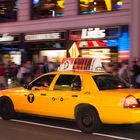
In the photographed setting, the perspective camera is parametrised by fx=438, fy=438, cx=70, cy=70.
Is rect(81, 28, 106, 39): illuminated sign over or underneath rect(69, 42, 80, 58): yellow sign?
over

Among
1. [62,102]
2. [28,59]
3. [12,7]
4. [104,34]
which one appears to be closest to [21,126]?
[62,102]

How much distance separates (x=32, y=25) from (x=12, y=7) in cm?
246

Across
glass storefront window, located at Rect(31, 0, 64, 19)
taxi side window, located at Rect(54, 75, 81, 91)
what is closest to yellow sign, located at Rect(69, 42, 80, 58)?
glass storefront window, located at Rect(31, 0, 64, 19)

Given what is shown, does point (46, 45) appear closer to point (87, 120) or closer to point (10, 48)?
point (10, 48)

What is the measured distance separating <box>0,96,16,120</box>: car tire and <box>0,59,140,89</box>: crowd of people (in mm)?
5927

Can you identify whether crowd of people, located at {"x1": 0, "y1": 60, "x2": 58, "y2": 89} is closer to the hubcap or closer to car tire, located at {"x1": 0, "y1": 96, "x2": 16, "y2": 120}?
car tire, located at {"x1": 0, "y1": 96, "x2": 16, "y2": 120}

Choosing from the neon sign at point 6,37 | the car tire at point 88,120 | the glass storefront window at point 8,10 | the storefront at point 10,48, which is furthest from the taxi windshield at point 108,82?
the glass storefront window at point 8,10

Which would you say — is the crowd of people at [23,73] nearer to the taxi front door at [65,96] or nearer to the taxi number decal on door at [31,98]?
the taxi number decal on door at [31,98]

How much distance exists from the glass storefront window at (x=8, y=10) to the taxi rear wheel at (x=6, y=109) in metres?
13.2

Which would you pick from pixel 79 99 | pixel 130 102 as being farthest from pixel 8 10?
pixel 130 102

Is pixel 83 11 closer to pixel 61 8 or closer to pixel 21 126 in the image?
pixel 61 8

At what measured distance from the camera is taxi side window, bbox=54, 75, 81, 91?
35.4 feet

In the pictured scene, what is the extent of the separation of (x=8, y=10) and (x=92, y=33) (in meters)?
6.82

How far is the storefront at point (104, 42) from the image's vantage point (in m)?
19.7
